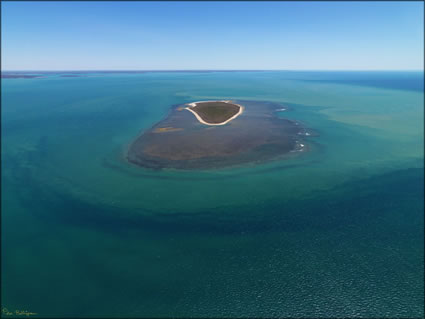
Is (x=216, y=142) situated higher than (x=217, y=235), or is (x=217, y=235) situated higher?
(x=216, y=142)

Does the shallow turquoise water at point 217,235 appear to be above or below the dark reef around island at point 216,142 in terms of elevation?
below

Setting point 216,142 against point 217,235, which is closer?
point 217,235

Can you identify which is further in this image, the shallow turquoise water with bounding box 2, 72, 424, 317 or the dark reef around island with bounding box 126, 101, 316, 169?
the dark reef around island with bounding box 126, 101, 316, 169

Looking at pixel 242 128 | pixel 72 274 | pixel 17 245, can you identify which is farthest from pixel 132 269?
pixel 242 128

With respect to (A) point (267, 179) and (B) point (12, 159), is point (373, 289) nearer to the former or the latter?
(A) point (267, 179)

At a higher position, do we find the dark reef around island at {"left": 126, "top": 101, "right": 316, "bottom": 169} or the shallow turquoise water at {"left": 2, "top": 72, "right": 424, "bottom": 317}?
the dark reef around island at {"left": 126, "top": 101, "right": 316, "bottom": 169}

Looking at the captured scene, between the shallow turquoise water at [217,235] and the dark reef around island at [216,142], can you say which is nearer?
the shallow turquoise water at [217,235]
